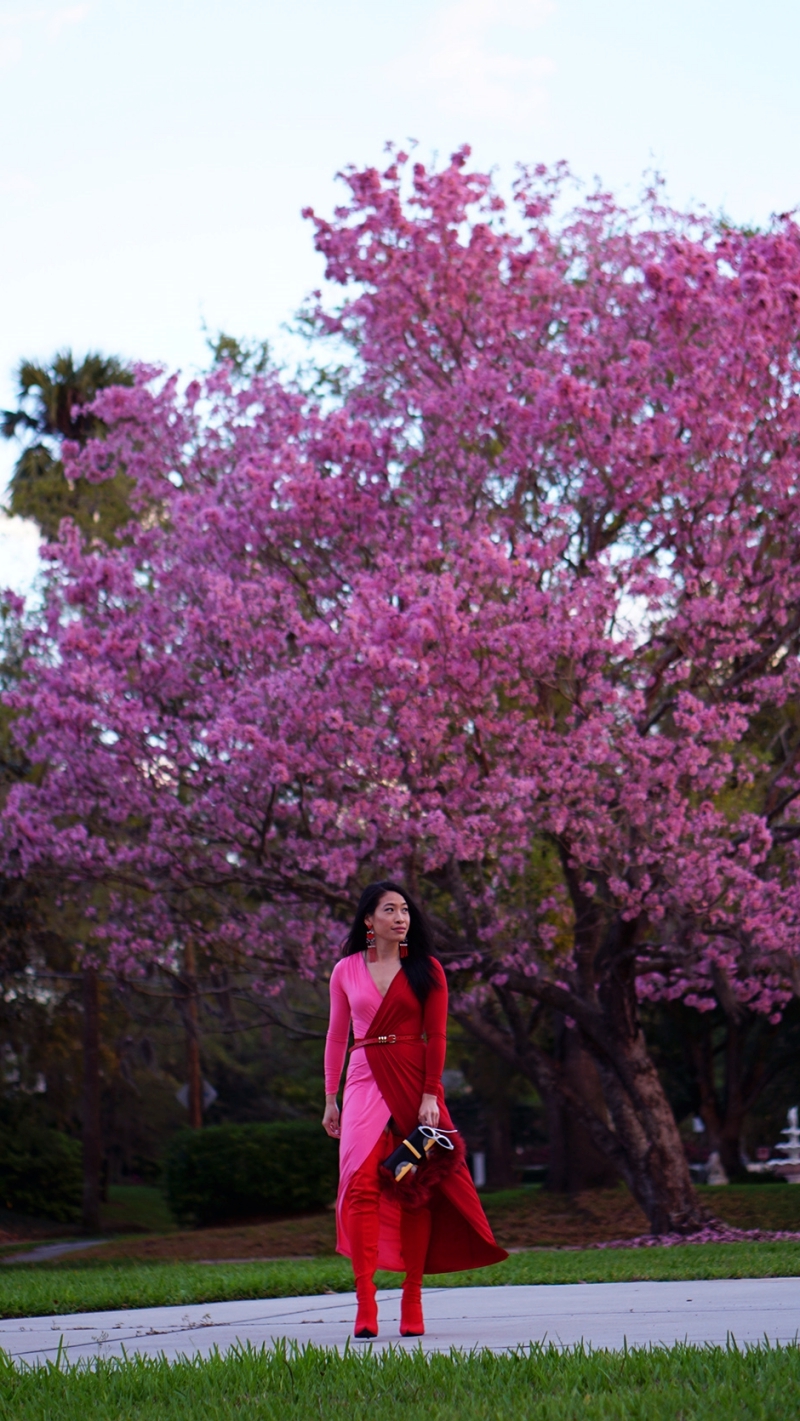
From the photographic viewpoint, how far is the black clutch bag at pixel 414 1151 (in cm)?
577

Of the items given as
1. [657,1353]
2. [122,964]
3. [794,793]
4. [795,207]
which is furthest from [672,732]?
[657,1353]

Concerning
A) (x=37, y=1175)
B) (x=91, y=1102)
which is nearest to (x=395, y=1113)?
(x=91, y=1102)

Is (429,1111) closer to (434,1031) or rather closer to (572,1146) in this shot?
(434,1031)

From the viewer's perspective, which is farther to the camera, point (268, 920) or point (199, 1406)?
point (268, 920)

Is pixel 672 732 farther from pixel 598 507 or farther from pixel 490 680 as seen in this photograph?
pixel 490 680

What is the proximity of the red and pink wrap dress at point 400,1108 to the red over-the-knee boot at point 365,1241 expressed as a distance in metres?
0.06

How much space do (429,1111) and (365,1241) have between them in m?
0.56

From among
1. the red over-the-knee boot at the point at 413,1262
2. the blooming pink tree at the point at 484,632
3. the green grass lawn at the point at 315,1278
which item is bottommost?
the green grass lawn at the point at 315,1278

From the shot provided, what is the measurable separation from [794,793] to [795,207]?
5.73 meters

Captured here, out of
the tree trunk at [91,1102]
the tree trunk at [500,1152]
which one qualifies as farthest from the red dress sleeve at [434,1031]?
the tree trunk at [500,1152]

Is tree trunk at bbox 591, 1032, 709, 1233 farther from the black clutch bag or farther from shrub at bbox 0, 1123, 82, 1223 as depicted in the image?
shrub at bbox 0, 1123, 82, 1223

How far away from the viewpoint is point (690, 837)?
14234 mm

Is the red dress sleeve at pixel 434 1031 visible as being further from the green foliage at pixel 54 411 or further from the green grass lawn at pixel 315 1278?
the green foliage at pixel 54 411

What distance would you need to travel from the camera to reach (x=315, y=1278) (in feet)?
33.3
